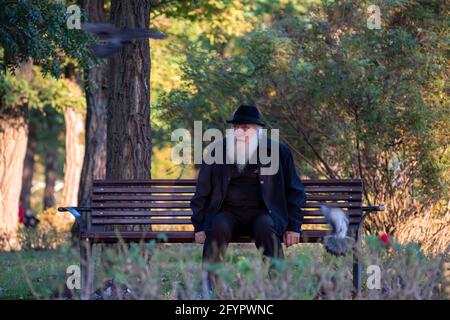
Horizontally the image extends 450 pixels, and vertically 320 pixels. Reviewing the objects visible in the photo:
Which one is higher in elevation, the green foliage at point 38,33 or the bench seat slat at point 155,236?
the green foliage at point 38,33

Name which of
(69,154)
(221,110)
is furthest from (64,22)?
(69,154)

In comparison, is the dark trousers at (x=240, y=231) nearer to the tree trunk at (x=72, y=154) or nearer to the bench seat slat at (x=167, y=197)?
the bench seat slat at (x=167, y=197)

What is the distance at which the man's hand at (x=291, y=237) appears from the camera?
25.4 feet

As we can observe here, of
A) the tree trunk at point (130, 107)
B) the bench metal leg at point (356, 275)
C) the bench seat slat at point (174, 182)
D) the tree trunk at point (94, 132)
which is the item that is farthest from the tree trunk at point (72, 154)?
the bench metal leg at point (356, 275)

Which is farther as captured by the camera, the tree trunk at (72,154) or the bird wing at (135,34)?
the tree trunk at (72,154)

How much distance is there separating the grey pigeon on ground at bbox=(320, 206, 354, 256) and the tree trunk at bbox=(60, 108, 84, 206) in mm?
14236

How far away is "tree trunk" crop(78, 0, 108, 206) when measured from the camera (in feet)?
55.1

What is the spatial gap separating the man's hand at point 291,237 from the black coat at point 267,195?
4 cm

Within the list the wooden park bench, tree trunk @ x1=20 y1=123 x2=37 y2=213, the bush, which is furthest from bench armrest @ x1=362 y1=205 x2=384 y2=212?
tree trunk @ x1=20 y1=123 x2=37 y2=213

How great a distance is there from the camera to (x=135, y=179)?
8.84 metres

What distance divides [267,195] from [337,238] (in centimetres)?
139

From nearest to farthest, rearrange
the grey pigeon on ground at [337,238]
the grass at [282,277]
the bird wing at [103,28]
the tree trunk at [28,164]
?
the grass at [282,277], the grey pigeon on ground at [337,238], the bird wing at [103,28], the tree trunk at [28,164]

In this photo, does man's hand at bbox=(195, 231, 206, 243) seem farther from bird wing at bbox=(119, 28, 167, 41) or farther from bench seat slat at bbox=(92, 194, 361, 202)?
bird wing at bbox=(119, 28, 167, 41)

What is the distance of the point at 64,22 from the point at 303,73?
3648 millimetres
